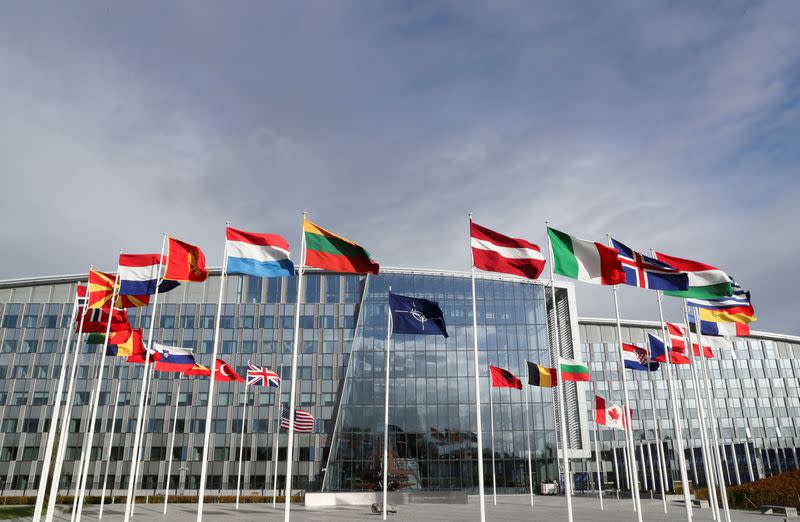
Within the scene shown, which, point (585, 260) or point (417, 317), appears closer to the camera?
point (585, 260)

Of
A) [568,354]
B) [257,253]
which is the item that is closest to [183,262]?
[257,253]

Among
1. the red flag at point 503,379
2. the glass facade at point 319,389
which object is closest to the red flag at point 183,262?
the red flag at point 503,379

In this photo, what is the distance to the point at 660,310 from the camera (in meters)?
26.5

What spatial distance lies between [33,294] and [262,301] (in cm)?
3093

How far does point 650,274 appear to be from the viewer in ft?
79.1

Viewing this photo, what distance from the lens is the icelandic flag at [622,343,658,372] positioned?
34719 mm

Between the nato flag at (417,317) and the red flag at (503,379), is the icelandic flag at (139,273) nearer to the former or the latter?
the nato flag at (417,317)

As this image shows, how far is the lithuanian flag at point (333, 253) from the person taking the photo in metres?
21.5

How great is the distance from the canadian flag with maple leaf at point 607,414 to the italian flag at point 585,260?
16916mm

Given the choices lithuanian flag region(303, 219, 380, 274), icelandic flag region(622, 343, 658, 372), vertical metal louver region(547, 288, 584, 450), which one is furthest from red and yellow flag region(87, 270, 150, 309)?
vertical metal louver region(547, 288, 584, 450)

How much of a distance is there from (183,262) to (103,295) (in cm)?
620

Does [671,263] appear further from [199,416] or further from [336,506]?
[199,416]

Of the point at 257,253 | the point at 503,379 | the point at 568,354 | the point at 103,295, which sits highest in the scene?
the point at 568,354

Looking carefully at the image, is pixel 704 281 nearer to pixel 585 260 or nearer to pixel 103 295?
pixel 585 260
